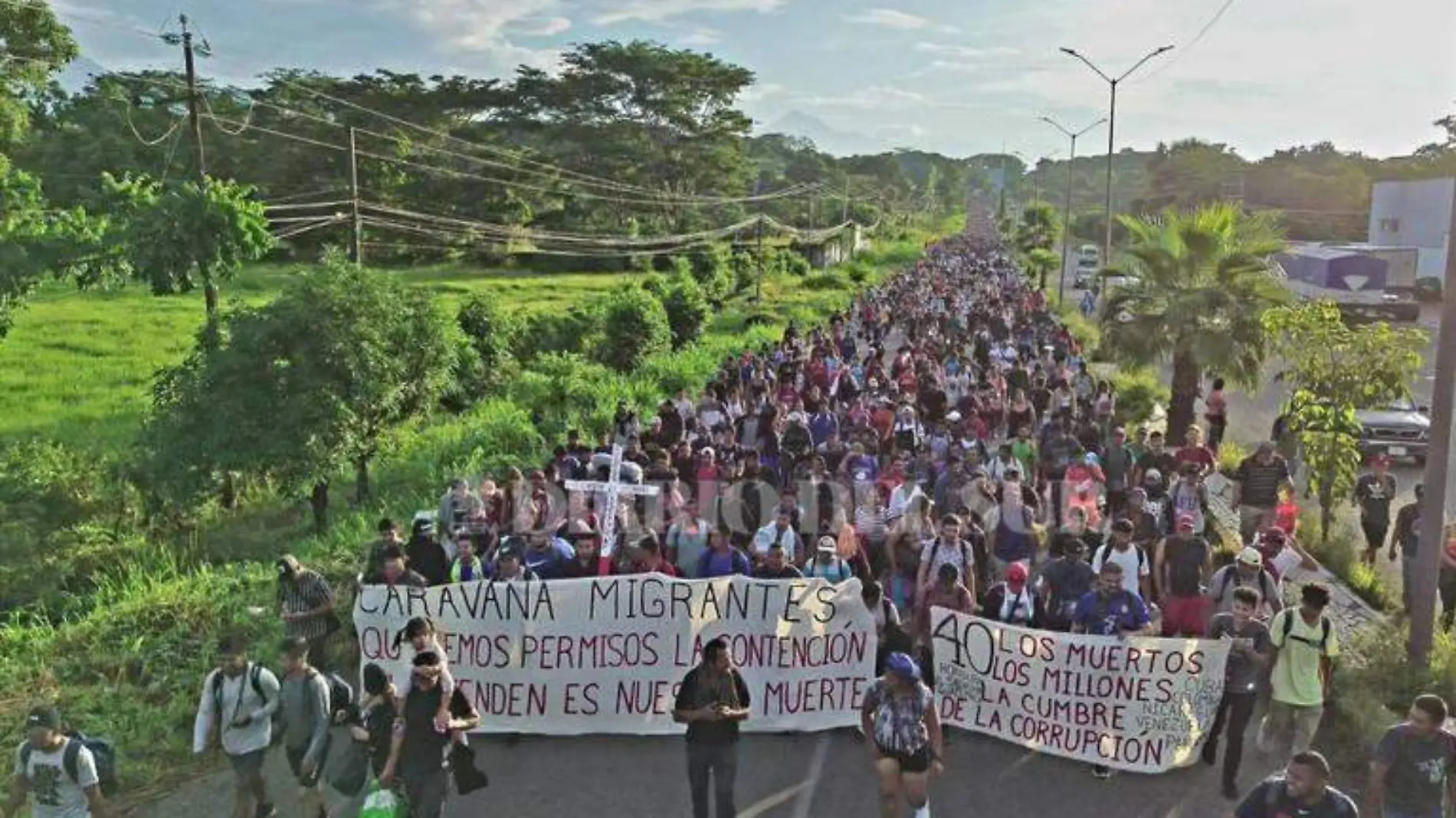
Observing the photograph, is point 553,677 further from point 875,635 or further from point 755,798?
point 875,635

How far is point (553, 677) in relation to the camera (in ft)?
27.3

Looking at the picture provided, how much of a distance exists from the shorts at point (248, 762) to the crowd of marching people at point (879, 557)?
24 mm

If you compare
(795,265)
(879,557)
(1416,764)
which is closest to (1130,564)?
(879,557)

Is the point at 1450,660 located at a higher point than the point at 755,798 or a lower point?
higher

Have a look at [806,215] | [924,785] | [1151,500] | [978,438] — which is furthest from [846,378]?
[806,215]

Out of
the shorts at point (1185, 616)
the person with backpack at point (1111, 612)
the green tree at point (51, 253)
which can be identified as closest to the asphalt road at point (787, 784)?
the person with backpack at point (1111, 612)

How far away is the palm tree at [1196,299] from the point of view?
53.0 ft

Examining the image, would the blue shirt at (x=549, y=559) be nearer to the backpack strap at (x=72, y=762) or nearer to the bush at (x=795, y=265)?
the backpack strap at (x=72, y=762)

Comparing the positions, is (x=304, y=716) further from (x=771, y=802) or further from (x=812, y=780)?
(x=812, y=780)

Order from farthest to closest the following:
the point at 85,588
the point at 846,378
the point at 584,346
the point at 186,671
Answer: the point at 584,346
the point at 846,378
the point at 85,588
the point at 186,671

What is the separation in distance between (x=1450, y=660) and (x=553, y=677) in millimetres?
6607

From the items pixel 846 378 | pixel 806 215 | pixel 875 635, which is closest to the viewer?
pixel 875 635

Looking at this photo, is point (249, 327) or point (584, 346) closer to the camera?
point (249, 327)

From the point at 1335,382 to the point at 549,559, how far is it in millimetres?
8588
